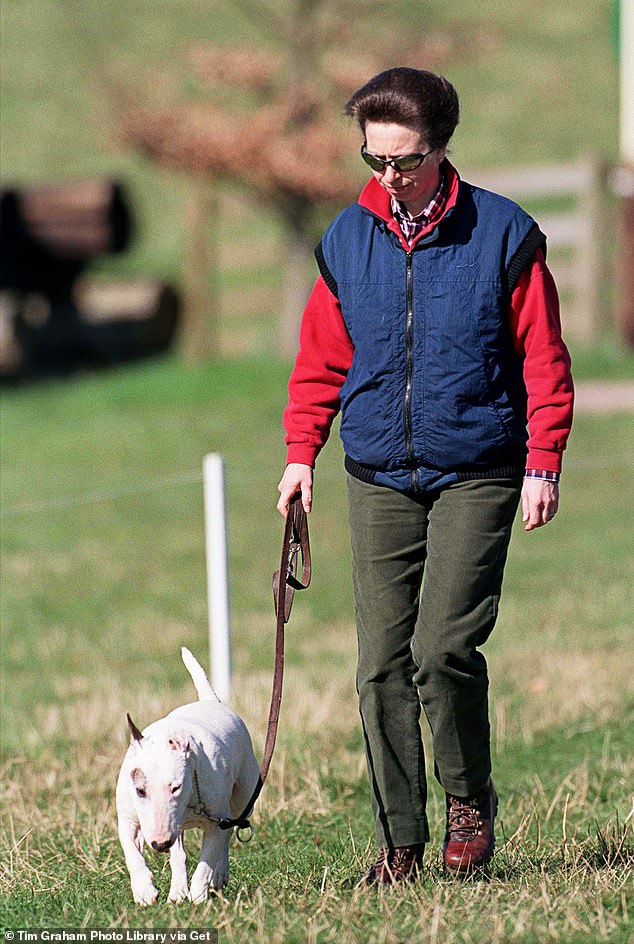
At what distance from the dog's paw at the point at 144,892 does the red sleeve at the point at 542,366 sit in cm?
142

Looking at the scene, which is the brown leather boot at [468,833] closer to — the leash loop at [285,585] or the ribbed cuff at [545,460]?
the leash loop at [285,585]

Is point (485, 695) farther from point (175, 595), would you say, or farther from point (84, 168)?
point (84, 168)

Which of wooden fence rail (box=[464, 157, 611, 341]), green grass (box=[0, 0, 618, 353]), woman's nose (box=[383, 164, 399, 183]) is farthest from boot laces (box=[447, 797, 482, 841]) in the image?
green grass (box=[0, 0, 618, 353])

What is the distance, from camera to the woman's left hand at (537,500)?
3.71m

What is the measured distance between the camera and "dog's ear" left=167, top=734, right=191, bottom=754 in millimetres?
3391

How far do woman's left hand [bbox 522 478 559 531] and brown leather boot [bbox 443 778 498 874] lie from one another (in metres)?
0.79

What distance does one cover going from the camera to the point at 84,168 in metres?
27.8

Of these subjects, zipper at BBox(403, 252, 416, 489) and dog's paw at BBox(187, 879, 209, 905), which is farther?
zipper at BBox(403, 252, 416, 489)

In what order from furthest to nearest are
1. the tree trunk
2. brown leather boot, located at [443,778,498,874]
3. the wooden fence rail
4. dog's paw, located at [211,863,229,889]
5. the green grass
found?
the green grass
the tree trunk
the wooden fence rail
brown leather boot, located at [443,778,498,874]
dog's paw, located at [211,863,229,889]

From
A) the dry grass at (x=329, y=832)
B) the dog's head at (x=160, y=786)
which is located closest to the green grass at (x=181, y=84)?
the dry grass at (x=329, y=832)

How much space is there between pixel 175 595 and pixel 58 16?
25.5 meters

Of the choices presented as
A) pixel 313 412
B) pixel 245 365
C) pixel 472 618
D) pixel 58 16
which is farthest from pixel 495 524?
pixel 58 16

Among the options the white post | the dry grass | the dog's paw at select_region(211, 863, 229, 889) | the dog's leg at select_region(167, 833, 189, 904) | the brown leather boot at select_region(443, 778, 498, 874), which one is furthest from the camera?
the white post

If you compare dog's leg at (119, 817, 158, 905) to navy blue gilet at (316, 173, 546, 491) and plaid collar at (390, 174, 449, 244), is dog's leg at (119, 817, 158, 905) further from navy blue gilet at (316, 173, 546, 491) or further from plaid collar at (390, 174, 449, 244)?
plaid collar at (390, 174, 449, 244)
